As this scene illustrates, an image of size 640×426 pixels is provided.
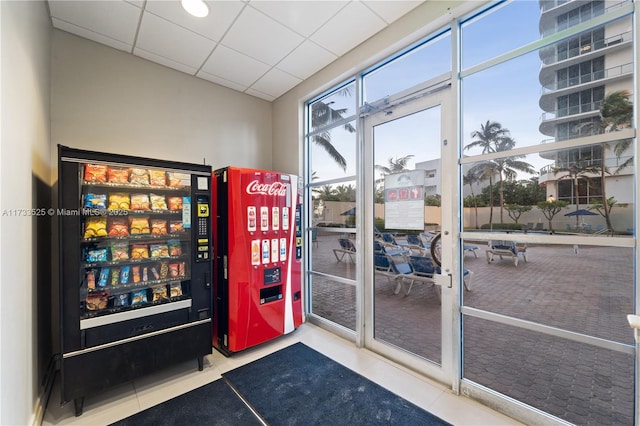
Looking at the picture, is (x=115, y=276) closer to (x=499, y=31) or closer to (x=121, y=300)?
(x=121, y=300)

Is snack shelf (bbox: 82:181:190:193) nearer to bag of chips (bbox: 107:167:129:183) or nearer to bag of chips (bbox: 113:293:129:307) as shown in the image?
bag of chips (bbox: 107:167:129:183)

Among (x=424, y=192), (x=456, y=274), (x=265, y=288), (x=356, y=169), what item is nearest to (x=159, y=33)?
(x=356, y=169)

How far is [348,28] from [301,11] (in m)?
0.50

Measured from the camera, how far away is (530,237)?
192cm

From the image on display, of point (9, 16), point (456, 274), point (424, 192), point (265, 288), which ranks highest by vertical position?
point (9, 16)

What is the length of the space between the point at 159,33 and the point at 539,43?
327 cm

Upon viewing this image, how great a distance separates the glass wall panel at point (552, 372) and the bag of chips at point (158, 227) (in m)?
2.80

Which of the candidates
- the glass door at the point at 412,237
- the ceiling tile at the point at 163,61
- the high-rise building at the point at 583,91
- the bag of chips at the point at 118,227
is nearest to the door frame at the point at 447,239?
the glass door at the point at 412,237

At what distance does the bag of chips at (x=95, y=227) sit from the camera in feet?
7.07

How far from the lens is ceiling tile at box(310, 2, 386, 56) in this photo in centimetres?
246

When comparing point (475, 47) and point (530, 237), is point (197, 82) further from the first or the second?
point (530, 237)

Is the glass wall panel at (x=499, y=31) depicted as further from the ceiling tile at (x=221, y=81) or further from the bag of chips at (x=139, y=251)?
the bag of chips at (x=139, y=251)

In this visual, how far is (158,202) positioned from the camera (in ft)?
8.25

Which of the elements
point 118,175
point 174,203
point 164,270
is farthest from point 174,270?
point 118,175
